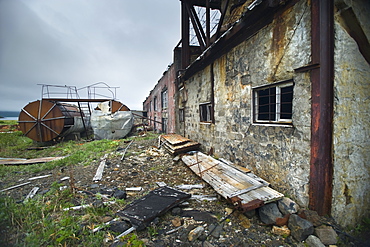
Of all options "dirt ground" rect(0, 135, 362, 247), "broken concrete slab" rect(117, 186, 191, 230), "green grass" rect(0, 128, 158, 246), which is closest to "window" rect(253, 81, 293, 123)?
"dirt ground" rect(0, 135, 362, 247)

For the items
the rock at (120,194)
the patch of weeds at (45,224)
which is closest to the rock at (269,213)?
the patch of weeds at (45,224)

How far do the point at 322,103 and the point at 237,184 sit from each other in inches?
79.6


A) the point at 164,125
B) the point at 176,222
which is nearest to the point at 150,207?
the point at 176,222

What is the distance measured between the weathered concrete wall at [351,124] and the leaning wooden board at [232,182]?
2.84 feet

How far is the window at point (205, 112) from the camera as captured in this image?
236 inches

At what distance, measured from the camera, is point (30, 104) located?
38.9 feet

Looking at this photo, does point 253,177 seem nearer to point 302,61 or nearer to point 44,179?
point 302,61

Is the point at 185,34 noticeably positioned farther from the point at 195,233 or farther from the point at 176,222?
the point at 195,233

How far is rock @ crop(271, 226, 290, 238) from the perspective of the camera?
95.3 inches

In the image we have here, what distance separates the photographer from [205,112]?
20.9 feet

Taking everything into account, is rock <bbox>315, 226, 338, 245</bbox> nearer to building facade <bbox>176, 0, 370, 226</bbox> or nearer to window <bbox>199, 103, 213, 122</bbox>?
building facade <bbox>176, 0, 370, 226</bbox>

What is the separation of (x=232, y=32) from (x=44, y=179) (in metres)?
6.99

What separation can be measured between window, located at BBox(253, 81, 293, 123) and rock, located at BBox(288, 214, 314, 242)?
153cm

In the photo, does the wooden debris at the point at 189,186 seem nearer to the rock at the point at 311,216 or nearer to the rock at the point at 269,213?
the rock at the point at 269,213
